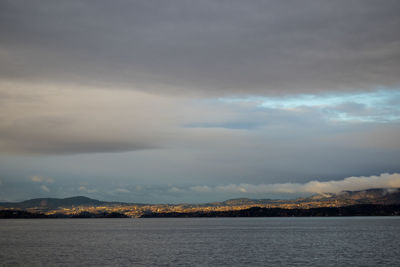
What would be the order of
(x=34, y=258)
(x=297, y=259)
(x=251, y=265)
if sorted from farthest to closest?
1. (x=34, y=258)
2. (x=297, y=259)
3. (x=251, y=265)

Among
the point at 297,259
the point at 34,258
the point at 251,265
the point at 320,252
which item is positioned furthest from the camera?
the point at 320,252

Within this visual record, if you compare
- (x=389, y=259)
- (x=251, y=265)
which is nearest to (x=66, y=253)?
(x=251, y=265)

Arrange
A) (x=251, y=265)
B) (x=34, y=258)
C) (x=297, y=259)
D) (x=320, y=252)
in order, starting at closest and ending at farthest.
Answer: (x=251, y=265) < (x=297, y=259) < (x=34, y=258) < (x=320, y=252)

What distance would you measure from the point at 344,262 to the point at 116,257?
175 feet

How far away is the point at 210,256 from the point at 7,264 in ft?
154

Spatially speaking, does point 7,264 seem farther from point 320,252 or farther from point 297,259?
point 320,252

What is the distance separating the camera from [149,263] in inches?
3748

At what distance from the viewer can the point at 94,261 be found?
99312mm

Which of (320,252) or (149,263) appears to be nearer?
(149,263)

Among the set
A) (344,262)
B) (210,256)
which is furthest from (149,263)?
(344,262)

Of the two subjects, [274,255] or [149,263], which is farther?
[274,255]

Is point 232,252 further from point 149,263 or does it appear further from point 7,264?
point 7,264

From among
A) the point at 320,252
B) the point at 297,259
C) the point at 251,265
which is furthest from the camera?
the point at 320,252

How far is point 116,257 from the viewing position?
10738 centimetres
